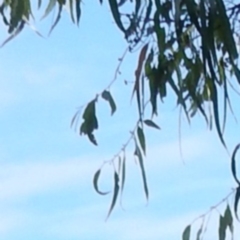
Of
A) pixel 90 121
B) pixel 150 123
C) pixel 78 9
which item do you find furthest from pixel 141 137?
pixel 78 9

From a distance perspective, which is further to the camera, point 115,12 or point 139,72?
point 139,72

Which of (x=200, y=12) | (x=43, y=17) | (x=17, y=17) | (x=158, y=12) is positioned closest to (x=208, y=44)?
(x=200, y=12)

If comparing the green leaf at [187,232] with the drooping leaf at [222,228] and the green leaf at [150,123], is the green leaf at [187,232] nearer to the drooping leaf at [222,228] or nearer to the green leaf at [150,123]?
the drooping leaf at [222,228]

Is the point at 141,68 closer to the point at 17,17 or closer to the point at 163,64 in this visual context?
the point at 163,64

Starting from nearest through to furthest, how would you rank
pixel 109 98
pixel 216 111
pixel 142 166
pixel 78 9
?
pixel 216 111 → pixel 78 9 → pixel 142 166 → pixel 109 98

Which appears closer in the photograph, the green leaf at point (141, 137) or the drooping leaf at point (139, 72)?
the drooping leaf at point (139, 72)

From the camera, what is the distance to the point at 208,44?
120 cm

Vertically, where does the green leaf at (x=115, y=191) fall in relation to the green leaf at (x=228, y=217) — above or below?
above

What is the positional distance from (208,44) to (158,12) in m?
0.23

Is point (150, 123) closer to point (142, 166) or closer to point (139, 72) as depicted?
point (142, 166)

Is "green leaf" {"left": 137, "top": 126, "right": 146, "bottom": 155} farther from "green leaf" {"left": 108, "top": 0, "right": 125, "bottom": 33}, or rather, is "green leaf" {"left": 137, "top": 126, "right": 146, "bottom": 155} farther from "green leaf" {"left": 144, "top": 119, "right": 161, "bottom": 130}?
"green leaf" {"left": 108, "top": 0, "right": 125, "bottom": 33}

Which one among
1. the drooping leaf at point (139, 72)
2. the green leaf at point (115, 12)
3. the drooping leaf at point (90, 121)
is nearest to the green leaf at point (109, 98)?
the drooping leaf at point (90, 121)

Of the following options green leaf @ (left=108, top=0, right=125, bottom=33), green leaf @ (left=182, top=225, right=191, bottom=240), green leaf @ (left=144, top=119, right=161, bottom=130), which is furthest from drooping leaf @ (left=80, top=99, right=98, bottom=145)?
green leaf @ (left=108, top=0, right=125, bottom=33)

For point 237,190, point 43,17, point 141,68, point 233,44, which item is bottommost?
point 237,190
